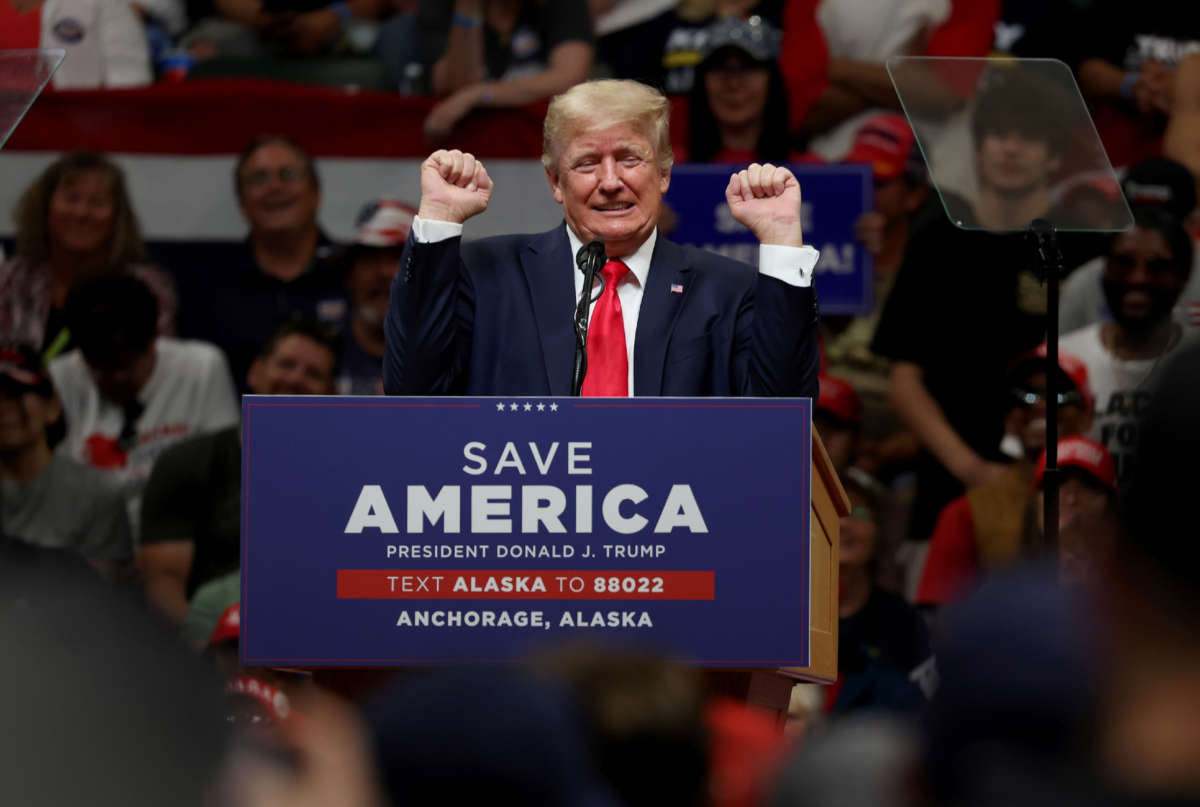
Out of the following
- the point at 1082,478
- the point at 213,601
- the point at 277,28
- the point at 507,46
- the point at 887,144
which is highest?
the point at 277,28

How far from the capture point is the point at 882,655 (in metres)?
5.62

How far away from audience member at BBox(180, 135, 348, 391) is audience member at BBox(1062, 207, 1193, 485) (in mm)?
2586

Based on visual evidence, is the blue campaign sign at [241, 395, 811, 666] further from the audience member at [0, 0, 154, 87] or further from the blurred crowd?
the audience member at [0, 0, 154, 87]

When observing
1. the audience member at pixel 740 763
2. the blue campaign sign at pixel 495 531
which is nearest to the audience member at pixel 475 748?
the audience member at pixel 740 763

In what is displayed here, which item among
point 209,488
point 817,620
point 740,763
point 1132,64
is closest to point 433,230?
point 817,620

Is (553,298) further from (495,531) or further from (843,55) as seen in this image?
(843,55)

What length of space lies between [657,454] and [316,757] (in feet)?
6.21

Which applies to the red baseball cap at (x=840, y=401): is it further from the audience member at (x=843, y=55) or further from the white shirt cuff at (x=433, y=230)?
the white shirt cuff at (x=433, y=230)

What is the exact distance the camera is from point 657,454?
3.34 meters

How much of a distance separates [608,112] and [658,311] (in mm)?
436

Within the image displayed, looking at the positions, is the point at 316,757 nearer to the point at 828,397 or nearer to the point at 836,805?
the point at 836,805

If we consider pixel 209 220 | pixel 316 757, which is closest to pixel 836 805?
pixel 316 757

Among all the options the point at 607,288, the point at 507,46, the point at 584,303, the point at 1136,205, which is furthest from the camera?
the point at 507,46

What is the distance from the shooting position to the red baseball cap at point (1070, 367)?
596 centimetres
